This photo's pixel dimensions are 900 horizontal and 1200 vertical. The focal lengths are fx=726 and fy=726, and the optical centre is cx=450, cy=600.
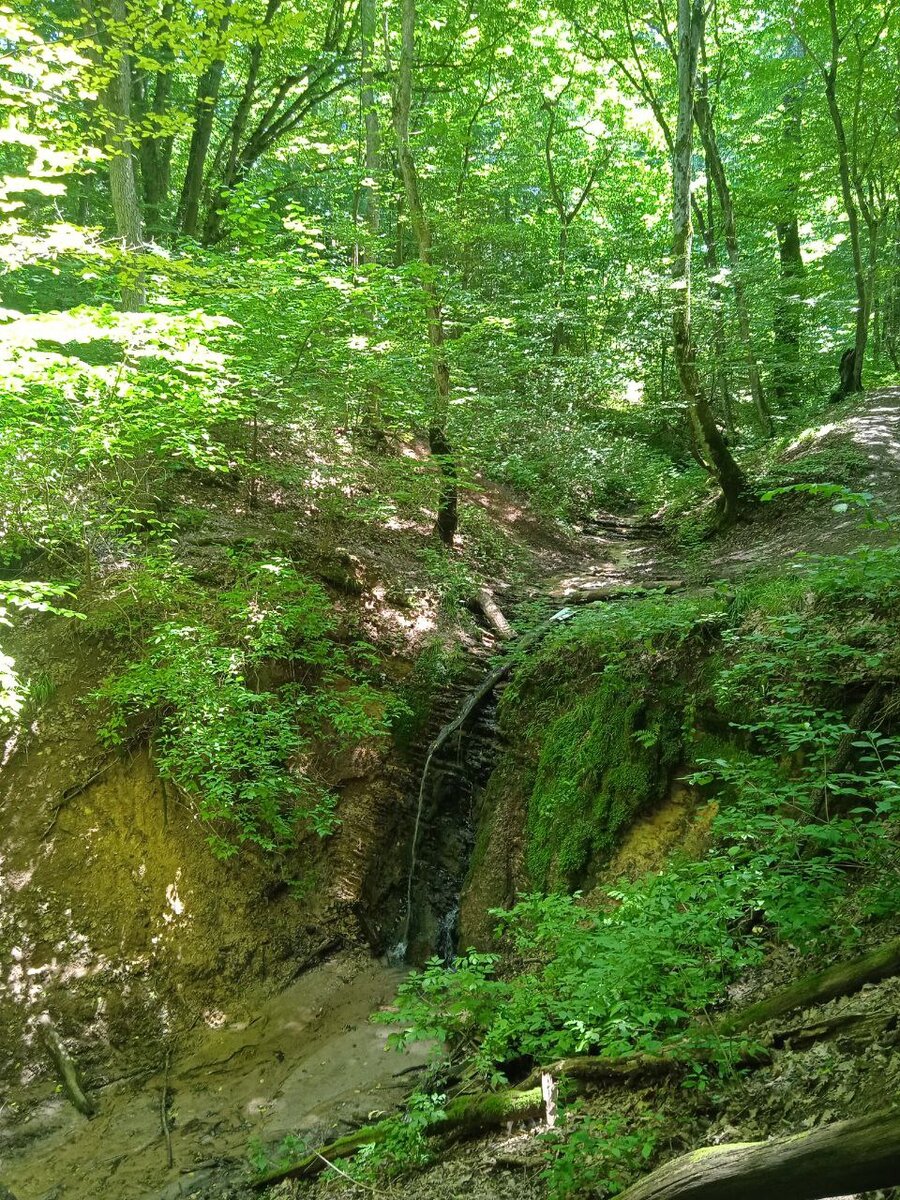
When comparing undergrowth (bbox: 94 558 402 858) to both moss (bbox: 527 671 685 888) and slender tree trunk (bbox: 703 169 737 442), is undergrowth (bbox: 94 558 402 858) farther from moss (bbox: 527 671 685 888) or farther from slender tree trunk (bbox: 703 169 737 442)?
slender tree trunk (bbox: 703 169 737 442)

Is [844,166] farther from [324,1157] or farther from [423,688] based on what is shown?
[324,1157]

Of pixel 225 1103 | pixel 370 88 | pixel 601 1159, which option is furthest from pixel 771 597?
pixel 370 88

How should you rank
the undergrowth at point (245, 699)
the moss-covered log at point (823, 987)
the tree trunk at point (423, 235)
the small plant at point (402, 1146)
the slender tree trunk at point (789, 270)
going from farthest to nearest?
1. the slender tree trunk at point (789, 270)
2. the tree trunk at point (423, 235)
3. the undergrowth at point (245, 699)
4. the small plant at point (402, 1146)
5. the moss-covered log at point (823, 987)

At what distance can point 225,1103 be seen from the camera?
5.79 meters

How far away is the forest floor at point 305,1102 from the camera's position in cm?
293

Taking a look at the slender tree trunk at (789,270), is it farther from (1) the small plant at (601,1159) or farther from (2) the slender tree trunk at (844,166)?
(1) the small plant at (601,1159)

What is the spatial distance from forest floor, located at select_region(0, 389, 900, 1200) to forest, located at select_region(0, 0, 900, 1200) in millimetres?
28

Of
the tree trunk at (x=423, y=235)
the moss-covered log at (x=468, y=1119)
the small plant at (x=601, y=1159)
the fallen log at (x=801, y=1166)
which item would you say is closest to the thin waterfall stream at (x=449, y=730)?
the tree trunk at (x=423, y=235)

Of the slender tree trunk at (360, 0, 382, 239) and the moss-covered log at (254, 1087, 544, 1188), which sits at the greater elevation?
the slender tree trunk at (360, 0, 382, 239)

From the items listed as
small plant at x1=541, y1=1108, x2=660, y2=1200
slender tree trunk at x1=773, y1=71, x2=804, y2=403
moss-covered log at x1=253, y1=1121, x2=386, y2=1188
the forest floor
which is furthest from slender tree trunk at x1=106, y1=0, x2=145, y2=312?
slender tree trunk at x1=773, y1=71, x2=804, y2=403

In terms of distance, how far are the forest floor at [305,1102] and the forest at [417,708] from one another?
0.03 meters

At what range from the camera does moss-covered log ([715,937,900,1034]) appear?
305 centimetres

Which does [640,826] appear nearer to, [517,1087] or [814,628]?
[814,628]

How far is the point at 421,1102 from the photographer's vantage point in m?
4.16
